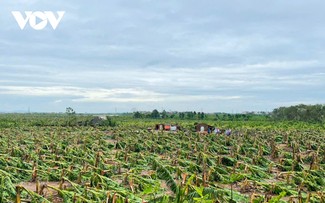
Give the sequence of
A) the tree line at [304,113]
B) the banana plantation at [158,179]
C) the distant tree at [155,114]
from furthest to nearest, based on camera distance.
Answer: the distant tree at [155,114] → the tree line at [304,113] → the banana plantation at [158,179]

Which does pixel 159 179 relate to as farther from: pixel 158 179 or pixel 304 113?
pixel 304 113

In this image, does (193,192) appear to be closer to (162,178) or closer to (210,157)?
(162,178)

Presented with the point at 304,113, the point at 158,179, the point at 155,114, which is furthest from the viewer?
the point at 155,114

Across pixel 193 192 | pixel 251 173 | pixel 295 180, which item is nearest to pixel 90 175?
pixel 193 192

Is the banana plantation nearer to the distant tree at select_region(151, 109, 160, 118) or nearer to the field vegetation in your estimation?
the field vegetation

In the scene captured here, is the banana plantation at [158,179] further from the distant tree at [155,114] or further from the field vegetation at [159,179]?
the distant tree at [155,114]

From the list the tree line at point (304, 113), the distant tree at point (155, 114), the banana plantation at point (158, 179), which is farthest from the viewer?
the distant tree at point (155, 114)

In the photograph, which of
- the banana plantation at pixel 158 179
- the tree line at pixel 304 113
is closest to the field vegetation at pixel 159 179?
the banana plantation at pixel 158 179

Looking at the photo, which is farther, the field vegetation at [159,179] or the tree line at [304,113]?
the tree line at [304,113]

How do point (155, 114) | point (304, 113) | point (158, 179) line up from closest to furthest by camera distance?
point (158, 179) < point (304, 113) < point (155, 114)

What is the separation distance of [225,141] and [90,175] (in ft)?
37.0

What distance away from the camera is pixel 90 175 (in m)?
8.09

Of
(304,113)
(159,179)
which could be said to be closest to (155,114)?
(304,113)

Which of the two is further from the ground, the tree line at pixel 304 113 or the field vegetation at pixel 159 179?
the tree line at pixel 304 113
